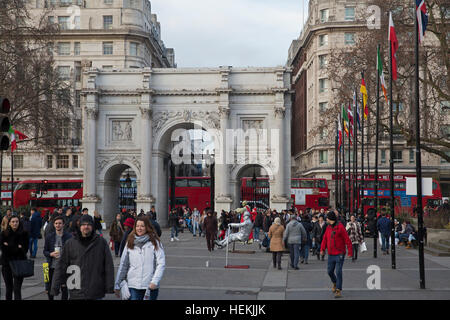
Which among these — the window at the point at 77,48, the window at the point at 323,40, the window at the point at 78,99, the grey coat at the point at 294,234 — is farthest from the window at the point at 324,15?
the grey coat at the point at 294,234

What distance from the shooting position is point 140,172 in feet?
167

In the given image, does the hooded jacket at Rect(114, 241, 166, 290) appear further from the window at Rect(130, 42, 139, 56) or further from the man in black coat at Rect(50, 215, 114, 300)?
the window at Rect(130, 42, 139, 56)

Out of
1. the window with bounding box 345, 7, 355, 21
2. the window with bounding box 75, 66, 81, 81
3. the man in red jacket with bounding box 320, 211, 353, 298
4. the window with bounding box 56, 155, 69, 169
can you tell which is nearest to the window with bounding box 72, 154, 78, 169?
the window with bounding box 56, 155, 69, 169

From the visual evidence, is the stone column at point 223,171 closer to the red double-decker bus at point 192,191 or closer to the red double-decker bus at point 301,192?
the red double-decker bus at point 301,192

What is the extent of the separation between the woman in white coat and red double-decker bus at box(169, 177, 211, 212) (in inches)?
1908

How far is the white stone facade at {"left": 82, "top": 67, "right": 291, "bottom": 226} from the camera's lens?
164 ft

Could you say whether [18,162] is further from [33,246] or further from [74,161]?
[33,246]

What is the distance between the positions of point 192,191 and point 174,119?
9592 millimetres

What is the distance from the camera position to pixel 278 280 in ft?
58.6

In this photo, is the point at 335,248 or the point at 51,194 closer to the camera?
the point at 335,248

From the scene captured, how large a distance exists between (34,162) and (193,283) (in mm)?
64180

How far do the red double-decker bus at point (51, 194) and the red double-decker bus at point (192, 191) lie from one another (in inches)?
352

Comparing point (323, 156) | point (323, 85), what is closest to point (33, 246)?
point (323, 156)
